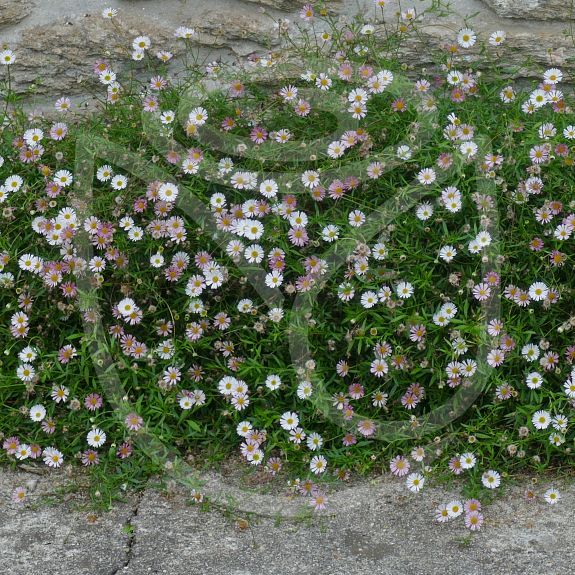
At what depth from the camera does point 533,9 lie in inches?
141

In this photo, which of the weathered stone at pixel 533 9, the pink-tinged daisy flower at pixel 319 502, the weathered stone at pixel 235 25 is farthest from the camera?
the weathered stone at pixel 235 25

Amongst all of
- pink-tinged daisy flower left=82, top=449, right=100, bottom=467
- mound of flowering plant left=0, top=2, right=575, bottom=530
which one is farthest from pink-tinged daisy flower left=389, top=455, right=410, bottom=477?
pink-tinged daisy flower left=82, top=449, right=100, bottom=467

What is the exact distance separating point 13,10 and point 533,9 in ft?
6.97

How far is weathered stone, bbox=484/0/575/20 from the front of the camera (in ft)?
11.7

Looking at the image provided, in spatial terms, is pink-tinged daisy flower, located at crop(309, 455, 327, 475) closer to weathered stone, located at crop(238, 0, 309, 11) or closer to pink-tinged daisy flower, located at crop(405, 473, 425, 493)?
pink-tinged daisy flower, located at crop(405, 473, 425, 493)

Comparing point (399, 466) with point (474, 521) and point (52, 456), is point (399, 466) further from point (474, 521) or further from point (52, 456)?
point (52, 456)

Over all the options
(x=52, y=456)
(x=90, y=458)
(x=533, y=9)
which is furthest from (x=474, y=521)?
(x=533, y=9)

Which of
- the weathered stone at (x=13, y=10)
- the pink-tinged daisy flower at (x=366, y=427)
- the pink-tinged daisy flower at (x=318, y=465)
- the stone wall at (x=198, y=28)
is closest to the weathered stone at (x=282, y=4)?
the stone wall at (x=198, y=28)

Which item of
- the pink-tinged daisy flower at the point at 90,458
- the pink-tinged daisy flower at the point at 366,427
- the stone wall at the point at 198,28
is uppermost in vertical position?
→ the stone wall at the point at 198,28

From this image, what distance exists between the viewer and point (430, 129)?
312cm

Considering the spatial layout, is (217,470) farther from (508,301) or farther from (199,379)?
(508,301)

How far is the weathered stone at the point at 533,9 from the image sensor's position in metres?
3.55

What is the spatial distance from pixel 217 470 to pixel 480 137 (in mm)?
1427
